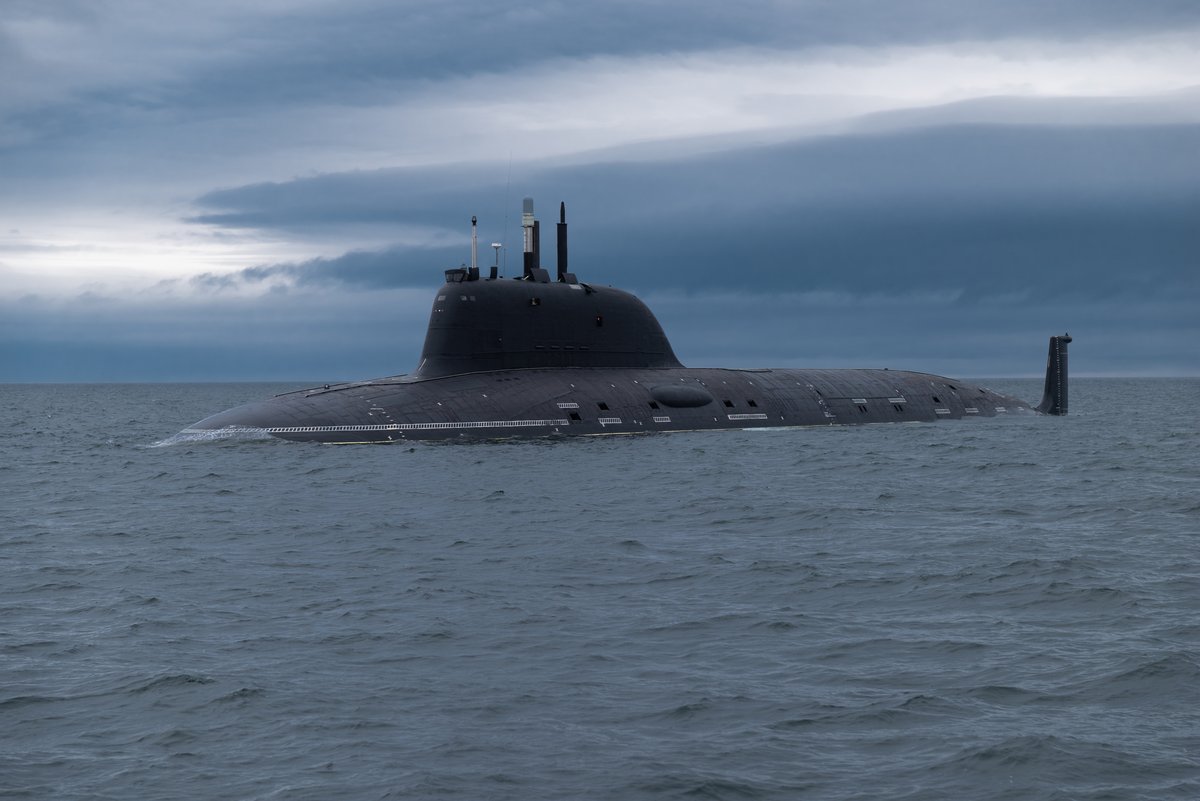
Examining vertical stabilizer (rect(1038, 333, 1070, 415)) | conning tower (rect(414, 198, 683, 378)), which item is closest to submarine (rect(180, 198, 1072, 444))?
conning tower (rect(414, 198, 683, 378))

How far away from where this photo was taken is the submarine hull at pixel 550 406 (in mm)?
41531

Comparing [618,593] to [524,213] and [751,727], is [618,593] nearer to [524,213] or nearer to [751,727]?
[751,727]

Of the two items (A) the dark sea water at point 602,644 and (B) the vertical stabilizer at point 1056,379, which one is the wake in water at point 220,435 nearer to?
(A) the dark sea water at point 602,644

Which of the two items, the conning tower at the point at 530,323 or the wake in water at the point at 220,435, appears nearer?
the wake in water at the point at 220,435

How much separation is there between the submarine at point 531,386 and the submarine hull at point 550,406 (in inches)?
2.3

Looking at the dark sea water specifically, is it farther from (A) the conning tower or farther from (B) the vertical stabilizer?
(B) the vertical stabilizer

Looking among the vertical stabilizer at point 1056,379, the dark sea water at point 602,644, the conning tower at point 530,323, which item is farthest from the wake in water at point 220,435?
the vertical stabilizer at point 1056,379

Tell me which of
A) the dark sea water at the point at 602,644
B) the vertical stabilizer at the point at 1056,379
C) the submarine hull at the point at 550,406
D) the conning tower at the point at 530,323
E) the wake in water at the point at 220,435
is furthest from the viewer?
the vertical stabilizer at the point at 1056,379

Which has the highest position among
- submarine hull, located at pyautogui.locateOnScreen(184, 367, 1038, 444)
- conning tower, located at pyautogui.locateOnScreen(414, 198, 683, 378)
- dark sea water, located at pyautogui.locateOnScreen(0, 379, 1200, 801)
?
conning tower, located at pyautogui.locateOnScreen(414, 198, 683, 378)

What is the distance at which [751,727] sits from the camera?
11.0 metres

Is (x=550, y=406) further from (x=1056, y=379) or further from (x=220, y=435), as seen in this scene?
(x=1056, y=379)

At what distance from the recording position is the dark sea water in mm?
10078

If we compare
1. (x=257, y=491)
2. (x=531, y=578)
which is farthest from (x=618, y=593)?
(x=257, y=491)

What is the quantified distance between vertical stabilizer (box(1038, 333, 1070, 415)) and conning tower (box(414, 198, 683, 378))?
2796 centimetres
